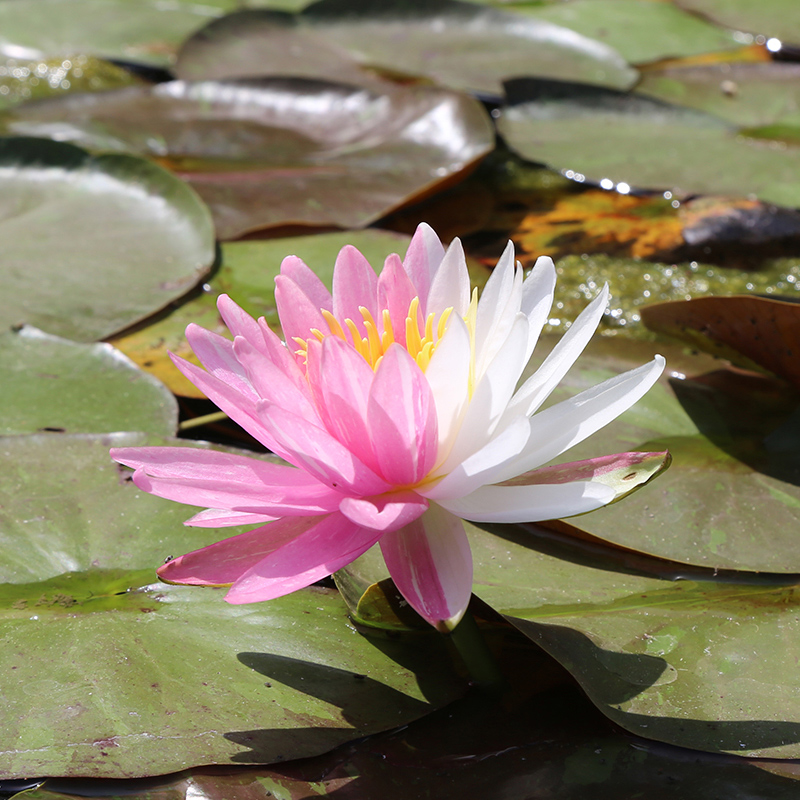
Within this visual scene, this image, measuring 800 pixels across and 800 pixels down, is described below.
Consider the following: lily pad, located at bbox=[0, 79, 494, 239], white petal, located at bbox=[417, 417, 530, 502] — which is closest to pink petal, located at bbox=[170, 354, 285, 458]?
white petal, located at bbox=[417, 417, 530, 502]

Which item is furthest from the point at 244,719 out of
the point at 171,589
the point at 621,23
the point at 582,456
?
the point at 621,23

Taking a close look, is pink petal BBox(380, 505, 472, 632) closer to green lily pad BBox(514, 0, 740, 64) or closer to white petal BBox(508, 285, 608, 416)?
white petal BBox(508, 285, 608, 416)

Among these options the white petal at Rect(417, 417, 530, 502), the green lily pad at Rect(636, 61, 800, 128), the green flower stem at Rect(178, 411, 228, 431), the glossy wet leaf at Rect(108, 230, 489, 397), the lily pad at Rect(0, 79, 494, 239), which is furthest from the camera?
the green lily pad at Rect(636, 61, 800, 128)

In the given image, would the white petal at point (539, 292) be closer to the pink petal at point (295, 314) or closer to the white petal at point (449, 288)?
the white petal at point (449, 288)

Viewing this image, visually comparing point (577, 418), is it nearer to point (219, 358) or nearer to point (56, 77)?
point (219, 358)

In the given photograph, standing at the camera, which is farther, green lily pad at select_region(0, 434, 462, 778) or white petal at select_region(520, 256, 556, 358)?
white petal at select_region(520, 256, 556, 358)

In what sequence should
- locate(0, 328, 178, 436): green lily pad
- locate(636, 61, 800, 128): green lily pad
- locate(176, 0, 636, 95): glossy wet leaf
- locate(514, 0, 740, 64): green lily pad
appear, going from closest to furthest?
locate(0, 328, 178, 436): green lily pad < locate(636, 61, 800, 128): green lily pad < locate(176, 0, 636, 95): glossy wet leaf < locate(514, 0, 740, 64): green lily pad

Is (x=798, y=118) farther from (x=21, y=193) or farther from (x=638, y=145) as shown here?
(x=21, y=193)
